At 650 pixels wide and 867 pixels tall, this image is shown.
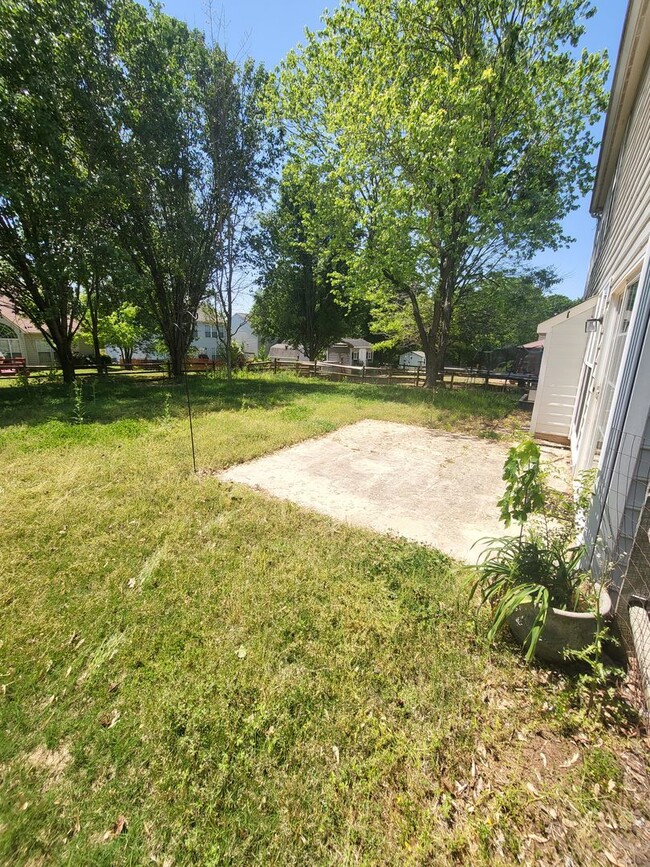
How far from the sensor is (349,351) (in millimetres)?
34062

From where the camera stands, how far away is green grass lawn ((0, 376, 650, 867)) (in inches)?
55.4

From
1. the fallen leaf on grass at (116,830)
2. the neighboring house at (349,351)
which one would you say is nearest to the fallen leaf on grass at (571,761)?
the fallen leaf on grass at (116,830)

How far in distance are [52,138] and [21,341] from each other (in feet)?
72.4

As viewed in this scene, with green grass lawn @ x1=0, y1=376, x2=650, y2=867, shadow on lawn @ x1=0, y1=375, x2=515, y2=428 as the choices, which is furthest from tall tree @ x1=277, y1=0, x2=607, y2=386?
green grass lawn @ x1=0, y1=376, x2=650, y2=867

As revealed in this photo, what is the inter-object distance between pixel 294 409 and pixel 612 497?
26.1ft

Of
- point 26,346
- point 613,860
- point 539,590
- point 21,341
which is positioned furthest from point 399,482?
point 26,346

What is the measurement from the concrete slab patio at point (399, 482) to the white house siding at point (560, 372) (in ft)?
3.65

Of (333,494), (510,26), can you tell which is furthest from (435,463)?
(510,26)

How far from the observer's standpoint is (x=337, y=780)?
1580 millimetres

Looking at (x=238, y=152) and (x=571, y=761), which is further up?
(x=238, y=152)

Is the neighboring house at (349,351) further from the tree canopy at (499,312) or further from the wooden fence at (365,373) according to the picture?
the wooden fence at (365,373)

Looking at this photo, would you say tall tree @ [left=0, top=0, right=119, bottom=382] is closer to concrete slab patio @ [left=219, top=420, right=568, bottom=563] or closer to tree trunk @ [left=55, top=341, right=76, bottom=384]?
tree trunk @ [left=55, top=341, right=76, bottom=384]

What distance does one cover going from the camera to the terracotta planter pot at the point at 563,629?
2018mm

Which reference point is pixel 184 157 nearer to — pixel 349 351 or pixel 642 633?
pixel 642 633
